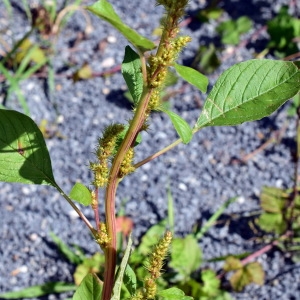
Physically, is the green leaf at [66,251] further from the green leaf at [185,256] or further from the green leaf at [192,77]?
the green leaf at [192,77]

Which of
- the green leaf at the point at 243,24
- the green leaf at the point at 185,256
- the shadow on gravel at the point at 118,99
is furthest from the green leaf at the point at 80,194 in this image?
the green leaf at the point at 243,24

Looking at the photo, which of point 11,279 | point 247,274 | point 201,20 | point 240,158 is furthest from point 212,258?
→ point 201,20

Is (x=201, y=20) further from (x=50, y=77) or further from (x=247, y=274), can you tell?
(x=247, y=274)

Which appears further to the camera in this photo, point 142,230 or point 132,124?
point 142,230

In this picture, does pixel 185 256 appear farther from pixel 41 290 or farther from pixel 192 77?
pixel 192 77

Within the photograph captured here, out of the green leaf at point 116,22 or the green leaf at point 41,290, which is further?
the green leaf at point 41,290

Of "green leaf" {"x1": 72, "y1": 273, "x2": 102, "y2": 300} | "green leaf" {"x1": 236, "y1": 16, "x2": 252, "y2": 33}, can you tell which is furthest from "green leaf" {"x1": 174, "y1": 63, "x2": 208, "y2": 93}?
"green leaf" {"x1": 236, "y1": 16, "x2": 252, "y2": 33}
